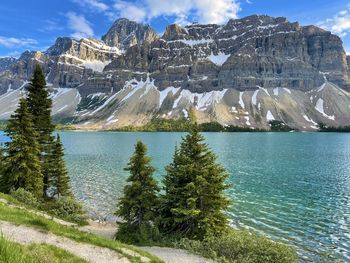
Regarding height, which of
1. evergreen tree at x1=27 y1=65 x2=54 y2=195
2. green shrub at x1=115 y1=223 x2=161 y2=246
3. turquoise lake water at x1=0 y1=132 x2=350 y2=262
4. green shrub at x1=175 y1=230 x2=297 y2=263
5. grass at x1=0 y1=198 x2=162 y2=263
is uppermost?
evergreen tree at x1=27 y1=65 x2=54 y2=195

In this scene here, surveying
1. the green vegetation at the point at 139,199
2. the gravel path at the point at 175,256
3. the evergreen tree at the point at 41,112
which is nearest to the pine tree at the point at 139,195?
the green vegetation at the point at 139,199

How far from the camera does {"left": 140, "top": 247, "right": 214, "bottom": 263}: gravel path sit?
23797mm

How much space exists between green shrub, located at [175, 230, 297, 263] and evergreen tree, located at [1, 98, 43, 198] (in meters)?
21.0

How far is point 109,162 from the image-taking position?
103m

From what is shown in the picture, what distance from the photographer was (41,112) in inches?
1827

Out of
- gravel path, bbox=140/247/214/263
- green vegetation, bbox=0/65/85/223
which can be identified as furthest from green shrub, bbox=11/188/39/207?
gravel path, bbox=140/247/214/263

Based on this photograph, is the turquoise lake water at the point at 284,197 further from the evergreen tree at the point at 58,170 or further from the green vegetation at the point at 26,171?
the green vegetation at the point at 26,171

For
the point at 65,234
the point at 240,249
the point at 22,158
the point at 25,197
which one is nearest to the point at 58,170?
the point at 22,158

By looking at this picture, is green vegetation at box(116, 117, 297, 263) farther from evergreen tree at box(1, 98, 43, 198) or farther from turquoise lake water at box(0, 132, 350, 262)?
evergreen tree at box(1, 98, 43, 198)

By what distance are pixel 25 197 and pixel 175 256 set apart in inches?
775

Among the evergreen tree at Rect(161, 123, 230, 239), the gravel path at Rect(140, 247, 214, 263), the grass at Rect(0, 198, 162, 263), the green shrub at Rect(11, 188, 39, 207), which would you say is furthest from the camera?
the green shrub at Rect(11, 188, 39, 207)

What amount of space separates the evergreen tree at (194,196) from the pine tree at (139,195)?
1433 mm

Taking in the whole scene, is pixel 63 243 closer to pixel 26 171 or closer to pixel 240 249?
pixel 240 249

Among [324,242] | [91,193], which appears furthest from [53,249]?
[91,193]
